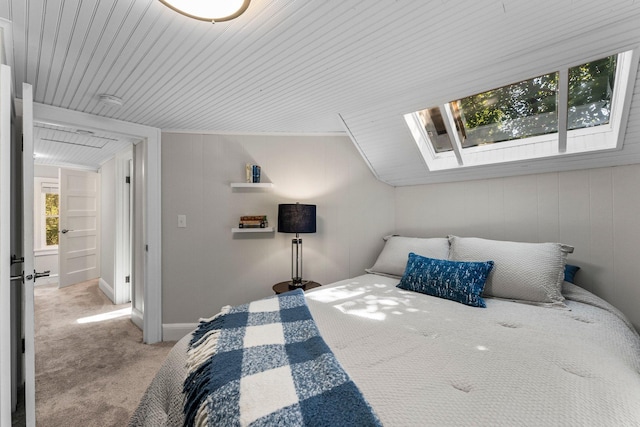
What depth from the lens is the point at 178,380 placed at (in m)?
1.09

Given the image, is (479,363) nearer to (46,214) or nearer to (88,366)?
(88,366)

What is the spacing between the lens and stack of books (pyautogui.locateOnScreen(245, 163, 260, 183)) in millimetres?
2824

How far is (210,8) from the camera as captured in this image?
1085 mm

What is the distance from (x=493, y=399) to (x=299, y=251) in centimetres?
225

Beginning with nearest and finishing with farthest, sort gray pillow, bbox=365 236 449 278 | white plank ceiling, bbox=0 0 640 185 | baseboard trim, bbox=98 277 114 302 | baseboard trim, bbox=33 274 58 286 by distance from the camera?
white plank ceiling, bbox=0 0 640 185
gray pillow, bbox=365 236 449 278
baseboard trim, bbox=98 277 114 302
baseboard trim, bbox=33 274 58 286

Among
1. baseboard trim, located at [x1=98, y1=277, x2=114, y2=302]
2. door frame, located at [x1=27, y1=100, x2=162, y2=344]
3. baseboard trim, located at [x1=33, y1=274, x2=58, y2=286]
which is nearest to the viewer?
door frame, located at [x1=27, y1=100, x2=162, y2=344]

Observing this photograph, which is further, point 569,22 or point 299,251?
point 299,251

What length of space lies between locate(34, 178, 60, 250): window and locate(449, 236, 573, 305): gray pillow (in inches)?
A: 266

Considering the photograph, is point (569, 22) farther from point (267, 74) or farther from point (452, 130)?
point (267, 74)

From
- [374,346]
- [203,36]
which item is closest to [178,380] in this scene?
[374,346]

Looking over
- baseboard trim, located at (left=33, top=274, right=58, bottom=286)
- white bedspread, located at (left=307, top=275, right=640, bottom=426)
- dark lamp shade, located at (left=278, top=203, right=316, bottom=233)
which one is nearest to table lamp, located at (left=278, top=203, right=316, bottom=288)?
dark lamp shade, located at (left=278, top=203, right=316, bottom=233)

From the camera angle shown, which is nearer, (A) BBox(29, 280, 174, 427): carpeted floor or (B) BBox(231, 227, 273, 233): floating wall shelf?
(A) BBox(29, 280, 174, 427): carpeted floor

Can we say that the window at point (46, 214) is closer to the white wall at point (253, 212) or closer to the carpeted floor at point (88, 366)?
the carpeted floor at point (88, 366)

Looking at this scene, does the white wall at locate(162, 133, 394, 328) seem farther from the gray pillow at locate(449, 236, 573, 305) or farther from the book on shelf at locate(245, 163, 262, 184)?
the gray pillow at locate(449, 236, 573, 305)
